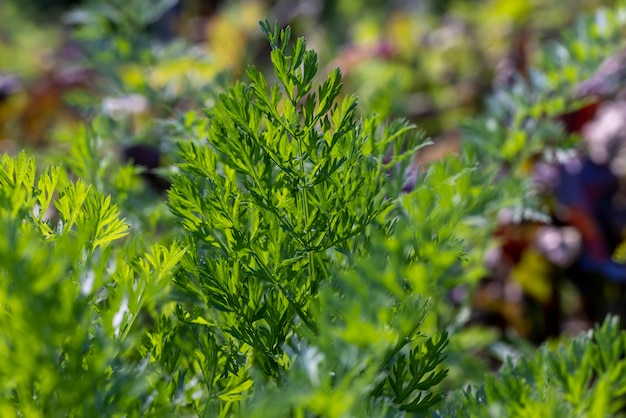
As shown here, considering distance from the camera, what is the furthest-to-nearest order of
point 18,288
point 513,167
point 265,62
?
point 265,62 < point 513,167 < point 18,288

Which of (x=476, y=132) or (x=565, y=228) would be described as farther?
(x=565, y=228)

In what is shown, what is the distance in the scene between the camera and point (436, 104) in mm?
1850

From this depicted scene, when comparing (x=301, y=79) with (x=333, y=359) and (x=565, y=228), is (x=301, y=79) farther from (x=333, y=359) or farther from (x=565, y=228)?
(x=565, y=228)

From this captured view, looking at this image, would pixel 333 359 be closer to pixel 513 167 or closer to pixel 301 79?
pixel 301 79

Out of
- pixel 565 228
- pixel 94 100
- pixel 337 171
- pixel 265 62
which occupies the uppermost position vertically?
pixel 265 62

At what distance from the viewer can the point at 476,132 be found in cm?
94

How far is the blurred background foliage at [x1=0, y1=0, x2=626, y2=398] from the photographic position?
0.89m

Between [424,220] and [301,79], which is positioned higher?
[301,79]

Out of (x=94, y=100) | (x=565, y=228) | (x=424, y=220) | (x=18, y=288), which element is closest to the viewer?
(x=18, y=288)

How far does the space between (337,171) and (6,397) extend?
0.85 ft

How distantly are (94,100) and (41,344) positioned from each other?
76 centimetres

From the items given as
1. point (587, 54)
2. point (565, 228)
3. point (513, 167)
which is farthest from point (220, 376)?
point (565, 228)

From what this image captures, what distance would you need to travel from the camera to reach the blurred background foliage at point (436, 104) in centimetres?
89

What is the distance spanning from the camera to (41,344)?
0.39 meters
